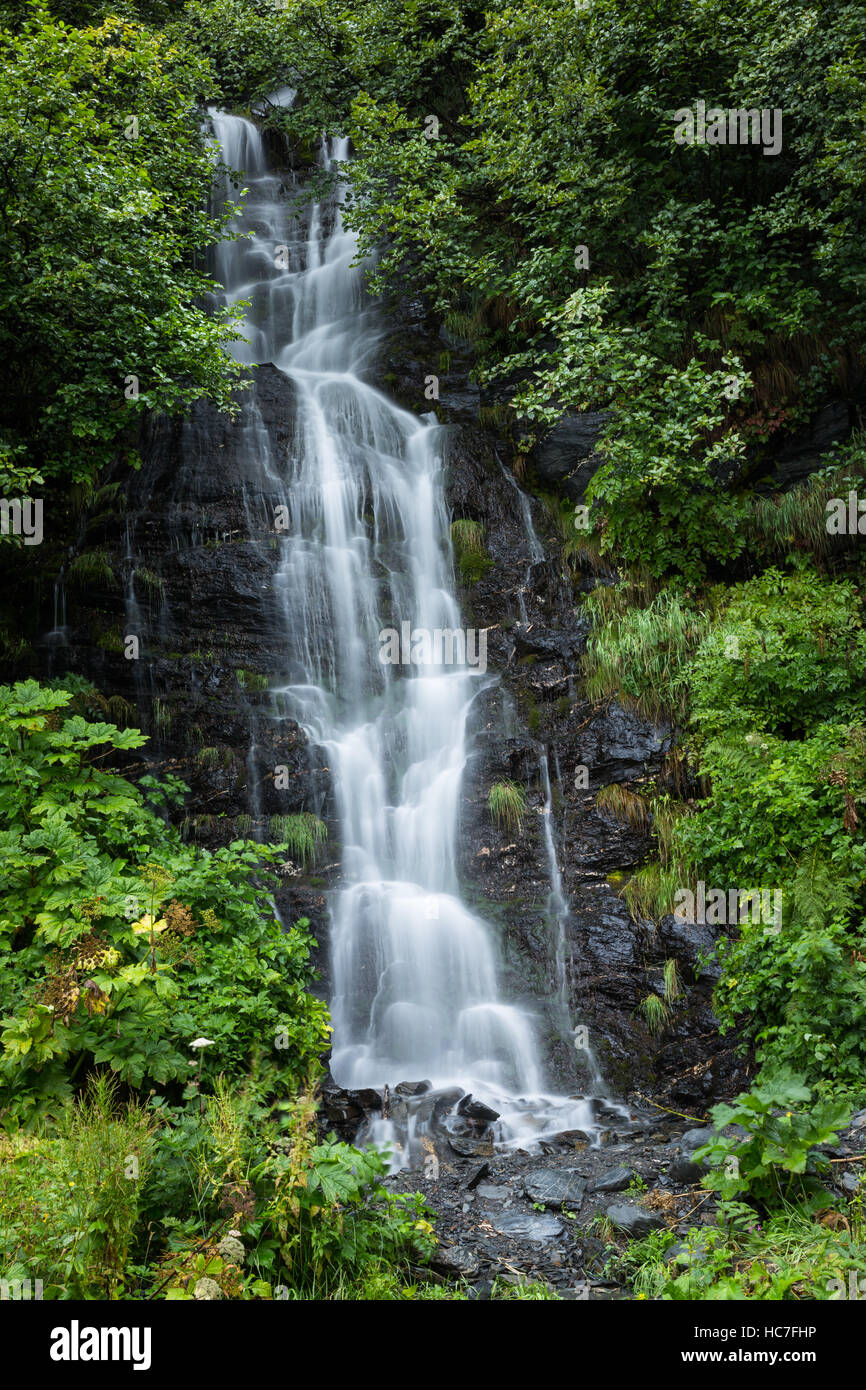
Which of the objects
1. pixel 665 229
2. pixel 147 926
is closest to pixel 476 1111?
pixel 147 926

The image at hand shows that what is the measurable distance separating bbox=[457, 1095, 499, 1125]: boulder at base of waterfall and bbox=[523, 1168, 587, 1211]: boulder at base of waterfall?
90cm

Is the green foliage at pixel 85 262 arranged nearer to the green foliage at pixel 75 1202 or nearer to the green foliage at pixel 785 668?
the green foliage at pixel 75 1202

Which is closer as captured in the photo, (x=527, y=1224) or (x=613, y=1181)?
(x=527, y=1224)

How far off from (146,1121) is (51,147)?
8.65 meters

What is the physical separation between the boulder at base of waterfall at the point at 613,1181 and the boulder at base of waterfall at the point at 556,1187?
0.31 ft

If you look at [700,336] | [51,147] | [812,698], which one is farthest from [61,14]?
[812,698]

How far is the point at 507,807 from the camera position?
9.16 meters

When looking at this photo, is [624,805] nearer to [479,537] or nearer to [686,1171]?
[686,1171]

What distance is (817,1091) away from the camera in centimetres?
491

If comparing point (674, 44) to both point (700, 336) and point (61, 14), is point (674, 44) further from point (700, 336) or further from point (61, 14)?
point (61, 14)

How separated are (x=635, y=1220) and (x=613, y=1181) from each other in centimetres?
73

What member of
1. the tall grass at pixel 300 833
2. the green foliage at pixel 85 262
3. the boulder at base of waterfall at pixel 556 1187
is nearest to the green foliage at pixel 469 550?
the green foliage at pixel 85 262

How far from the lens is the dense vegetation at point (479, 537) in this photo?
383cm

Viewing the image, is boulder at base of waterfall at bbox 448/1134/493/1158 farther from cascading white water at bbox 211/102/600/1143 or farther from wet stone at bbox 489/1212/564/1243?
wet stone at bbox 489/1212/564/1243
